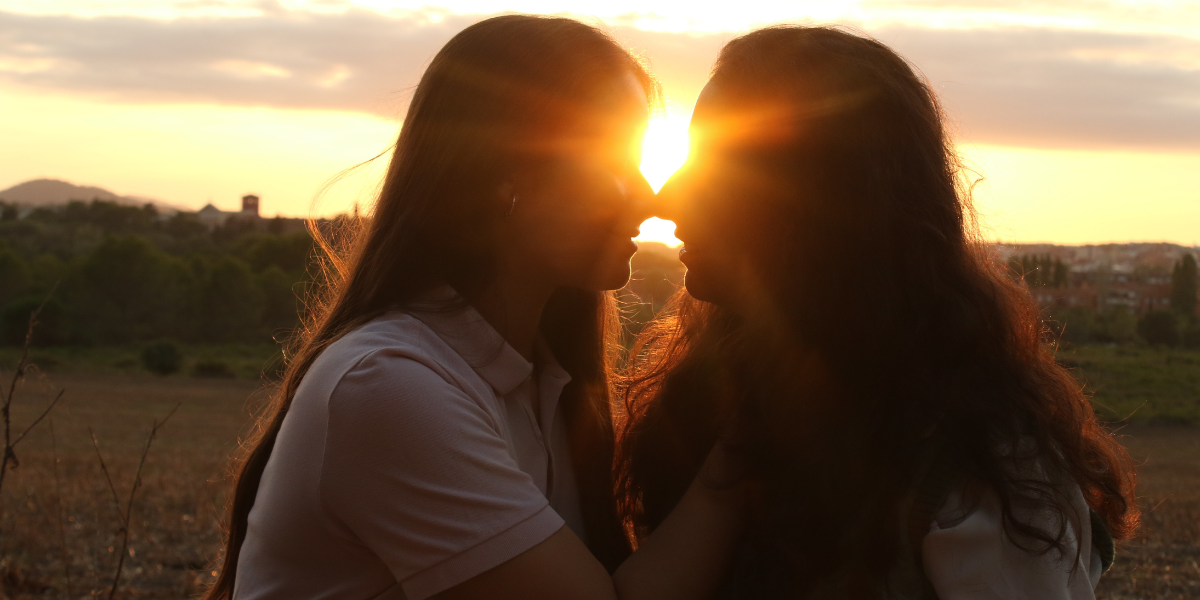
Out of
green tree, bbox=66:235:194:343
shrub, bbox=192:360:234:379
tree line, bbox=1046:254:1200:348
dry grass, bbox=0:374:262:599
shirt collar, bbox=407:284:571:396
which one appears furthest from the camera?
tree line, bbox=1046:254:1200:348

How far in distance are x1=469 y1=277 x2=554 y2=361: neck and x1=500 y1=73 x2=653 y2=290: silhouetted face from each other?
0.06m

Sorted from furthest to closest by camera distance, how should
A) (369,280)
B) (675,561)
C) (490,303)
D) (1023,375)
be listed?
(490,303), (369,280), (675,561), (1023,375)

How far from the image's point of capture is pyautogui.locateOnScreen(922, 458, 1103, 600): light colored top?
1441 mm

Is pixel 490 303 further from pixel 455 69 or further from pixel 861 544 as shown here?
pixel 861 544

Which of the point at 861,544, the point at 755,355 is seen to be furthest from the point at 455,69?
the point at 861,544

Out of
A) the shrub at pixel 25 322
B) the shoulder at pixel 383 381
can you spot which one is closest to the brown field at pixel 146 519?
the shoulder at pixel 383 381

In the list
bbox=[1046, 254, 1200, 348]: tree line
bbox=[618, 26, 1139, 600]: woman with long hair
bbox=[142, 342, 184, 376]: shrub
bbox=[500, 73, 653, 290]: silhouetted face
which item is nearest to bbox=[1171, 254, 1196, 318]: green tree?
bbox=[1046, 254, 1200, 348]: tree line

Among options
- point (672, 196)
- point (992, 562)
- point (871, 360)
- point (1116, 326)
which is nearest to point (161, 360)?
point (672, 196)

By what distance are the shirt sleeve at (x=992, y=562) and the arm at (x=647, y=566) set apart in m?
0.45

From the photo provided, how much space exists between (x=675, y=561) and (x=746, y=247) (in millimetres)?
629

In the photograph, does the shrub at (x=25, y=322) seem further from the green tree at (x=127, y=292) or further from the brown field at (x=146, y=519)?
the brown field at (x=146, y=519)

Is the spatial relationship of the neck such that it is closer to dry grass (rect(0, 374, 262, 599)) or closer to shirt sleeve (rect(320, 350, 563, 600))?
shirt sleeve (rect(320, 350, 563, 600))

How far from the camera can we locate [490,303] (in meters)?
→ 2.20

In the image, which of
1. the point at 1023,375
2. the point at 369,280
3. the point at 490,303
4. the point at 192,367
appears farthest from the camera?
the point at 192,367
